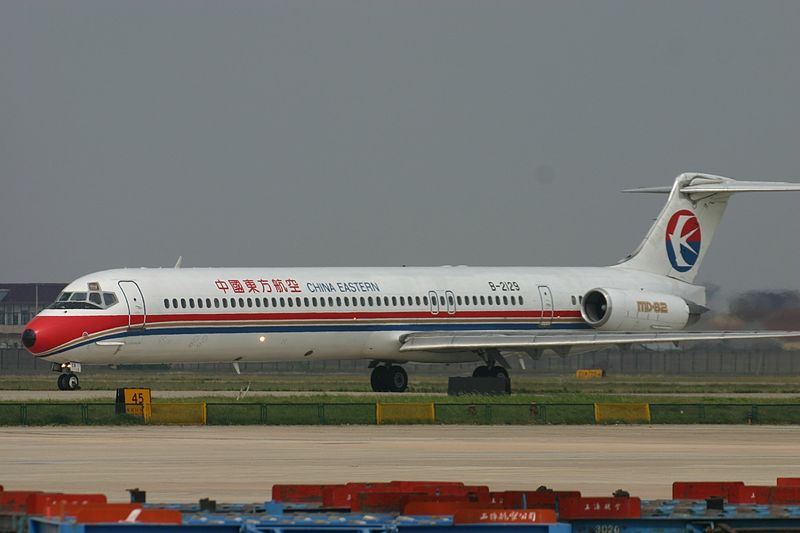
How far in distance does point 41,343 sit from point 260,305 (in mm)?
6704

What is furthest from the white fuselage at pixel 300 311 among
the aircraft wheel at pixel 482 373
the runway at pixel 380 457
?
the runway at pixel 380 457

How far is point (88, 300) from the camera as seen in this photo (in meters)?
50.2

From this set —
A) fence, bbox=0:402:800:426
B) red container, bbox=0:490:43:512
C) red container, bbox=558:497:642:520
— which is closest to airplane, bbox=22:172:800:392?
fence, bbox=0:402:800:426

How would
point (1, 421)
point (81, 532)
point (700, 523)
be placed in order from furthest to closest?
1. point (1, 421)
2. point (700, 523)
3. point (81, 532)

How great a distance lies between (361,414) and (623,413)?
6.43 meters

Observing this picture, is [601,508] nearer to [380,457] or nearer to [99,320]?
[380,457]

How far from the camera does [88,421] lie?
39688mm

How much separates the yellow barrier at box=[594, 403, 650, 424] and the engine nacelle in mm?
16573

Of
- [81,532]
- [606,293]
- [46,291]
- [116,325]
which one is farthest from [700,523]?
[46,291]

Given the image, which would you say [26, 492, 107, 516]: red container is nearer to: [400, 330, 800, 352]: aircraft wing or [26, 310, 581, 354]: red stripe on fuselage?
[26, 310, 581, 354]: red stripe on fuselage

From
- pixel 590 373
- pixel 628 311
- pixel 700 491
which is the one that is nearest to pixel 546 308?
pixel 628 311

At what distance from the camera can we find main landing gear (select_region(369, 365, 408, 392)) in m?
57.2

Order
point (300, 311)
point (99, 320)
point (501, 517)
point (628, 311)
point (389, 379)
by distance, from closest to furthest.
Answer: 1. point (501, 517)
2. point (99, 320)
3. point (300, 311)
4. point (389, 379)
5. point (628, 311)

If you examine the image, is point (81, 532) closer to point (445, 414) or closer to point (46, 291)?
point (445, 414)
